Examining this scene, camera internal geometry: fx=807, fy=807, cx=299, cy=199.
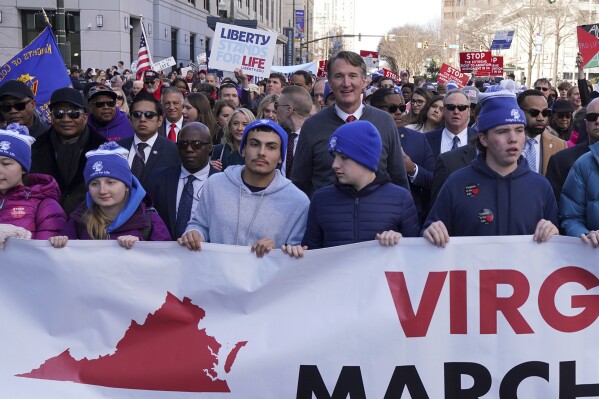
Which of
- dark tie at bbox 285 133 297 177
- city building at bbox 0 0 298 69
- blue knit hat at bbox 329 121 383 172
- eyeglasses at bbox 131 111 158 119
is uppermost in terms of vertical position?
city building at bbox 0 0 298 69

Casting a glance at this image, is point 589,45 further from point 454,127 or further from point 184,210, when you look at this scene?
point 184,210

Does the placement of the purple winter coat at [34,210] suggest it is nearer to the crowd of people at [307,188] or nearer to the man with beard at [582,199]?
the crowd of people at [307,188]

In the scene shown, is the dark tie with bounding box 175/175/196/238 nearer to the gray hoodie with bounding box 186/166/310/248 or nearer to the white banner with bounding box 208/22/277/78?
the gray hoodie with bounding box 186/166/310/248

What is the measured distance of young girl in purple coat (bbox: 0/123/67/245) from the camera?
4449mm

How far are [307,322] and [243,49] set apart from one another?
8.78m

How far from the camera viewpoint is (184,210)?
17.3 feet

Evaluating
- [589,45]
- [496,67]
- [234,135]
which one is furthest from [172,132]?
[496,67]

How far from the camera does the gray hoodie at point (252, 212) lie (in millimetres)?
4309

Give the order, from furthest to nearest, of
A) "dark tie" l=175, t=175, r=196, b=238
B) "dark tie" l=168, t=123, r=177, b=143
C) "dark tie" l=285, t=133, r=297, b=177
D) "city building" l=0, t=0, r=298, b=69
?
"city building" l=0, t=0, r=298, b=69
"dark tie" l=168, t=123, r=177, b=143
"dark tie" l=285, t=133, r=297, b=177
"dark tie" l=175, t=175, r=196, b=238

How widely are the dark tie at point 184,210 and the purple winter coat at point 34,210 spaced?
2.77 feet

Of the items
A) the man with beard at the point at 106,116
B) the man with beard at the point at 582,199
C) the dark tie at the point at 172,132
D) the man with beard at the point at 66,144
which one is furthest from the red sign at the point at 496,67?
the man with beard at the point at 582,199

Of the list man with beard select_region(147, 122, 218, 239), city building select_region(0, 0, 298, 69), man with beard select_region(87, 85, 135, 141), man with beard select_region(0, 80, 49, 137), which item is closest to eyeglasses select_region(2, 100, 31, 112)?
man with beard select_region(0, 80, 49, 137)

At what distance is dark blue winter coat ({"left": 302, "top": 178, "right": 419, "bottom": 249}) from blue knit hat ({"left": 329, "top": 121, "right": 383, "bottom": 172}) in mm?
141

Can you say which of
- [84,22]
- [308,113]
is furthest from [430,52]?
[308,113]
